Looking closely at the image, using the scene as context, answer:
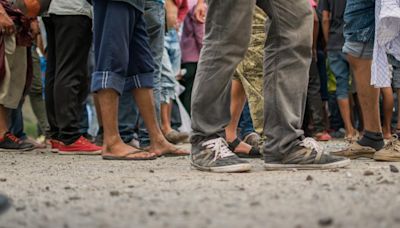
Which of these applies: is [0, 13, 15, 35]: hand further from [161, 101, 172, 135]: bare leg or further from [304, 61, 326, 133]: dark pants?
[304, 61, 326, 133]: dark pants

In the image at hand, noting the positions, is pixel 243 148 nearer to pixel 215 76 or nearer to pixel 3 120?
pixel 215 76

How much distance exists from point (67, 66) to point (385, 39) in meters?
2.49

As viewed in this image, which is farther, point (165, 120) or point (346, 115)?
point (346, 115)

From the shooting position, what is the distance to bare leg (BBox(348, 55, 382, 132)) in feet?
16.3

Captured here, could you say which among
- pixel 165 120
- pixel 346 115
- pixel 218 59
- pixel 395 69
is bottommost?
pixel 346 115

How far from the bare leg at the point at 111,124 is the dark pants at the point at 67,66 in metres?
1.08

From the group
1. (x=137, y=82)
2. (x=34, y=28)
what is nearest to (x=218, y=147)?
(x=137, y=82)

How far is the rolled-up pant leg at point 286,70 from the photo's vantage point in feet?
12.9

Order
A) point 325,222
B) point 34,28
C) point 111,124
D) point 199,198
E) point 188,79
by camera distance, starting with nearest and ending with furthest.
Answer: point 325,222 → point 199,198 → point 111,124 → point 34,28 → point 188,79

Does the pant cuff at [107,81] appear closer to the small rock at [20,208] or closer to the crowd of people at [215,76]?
the crowd of people at [215,76]

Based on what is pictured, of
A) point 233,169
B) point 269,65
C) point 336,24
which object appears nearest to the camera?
point 233,169

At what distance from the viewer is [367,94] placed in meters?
5.03

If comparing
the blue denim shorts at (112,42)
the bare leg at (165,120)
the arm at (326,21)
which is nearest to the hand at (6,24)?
Answer: the blue denim shorts at (112,42)

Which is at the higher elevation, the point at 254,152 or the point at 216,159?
the point at 216,159
